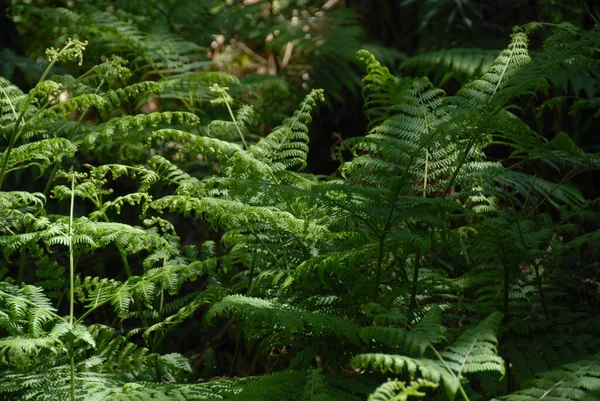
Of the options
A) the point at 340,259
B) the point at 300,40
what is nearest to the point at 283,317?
the point at 340,259

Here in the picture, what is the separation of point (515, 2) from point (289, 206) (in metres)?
2.86

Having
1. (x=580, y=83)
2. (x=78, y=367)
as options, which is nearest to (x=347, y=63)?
(x=580, y=83)

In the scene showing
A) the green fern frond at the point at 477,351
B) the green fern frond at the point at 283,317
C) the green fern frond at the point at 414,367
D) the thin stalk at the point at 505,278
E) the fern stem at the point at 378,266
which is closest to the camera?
the green fern frond at the point at 414,367

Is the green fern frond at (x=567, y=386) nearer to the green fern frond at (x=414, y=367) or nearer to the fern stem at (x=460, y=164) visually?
the green fern frond at (x=414, y=367)

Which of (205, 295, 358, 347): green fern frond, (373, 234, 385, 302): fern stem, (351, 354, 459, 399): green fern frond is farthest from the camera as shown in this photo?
(373, 234, 385, 302): fern stem

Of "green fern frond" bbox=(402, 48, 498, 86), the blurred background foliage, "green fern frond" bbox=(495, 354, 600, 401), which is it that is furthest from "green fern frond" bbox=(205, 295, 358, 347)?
"green fern frond" bbox=(402, 48, 498, 86)

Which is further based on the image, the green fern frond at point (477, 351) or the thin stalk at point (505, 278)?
the thin stalk at point (505, 278)

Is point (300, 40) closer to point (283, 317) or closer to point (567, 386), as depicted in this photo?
point (283, 317)

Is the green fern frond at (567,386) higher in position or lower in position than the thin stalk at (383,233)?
lower

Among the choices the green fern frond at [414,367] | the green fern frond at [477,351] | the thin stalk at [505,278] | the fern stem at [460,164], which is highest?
the fern stem at [460,164]

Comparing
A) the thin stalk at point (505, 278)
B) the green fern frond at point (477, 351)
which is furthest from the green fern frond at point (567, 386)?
the thin stalk at point (505, 278)

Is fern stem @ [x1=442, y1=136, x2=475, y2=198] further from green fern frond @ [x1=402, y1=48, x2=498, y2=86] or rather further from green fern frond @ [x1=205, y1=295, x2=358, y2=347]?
green fern frond @ [x1=402, y1=48, x2=498, y2=86]

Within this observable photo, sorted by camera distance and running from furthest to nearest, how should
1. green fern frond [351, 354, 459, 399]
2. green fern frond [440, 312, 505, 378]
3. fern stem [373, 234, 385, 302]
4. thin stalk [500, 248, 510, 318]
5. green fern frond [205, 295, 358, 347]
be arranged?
thin stalk [500, 248, 510, 318] < fern stem [373, 234, 385, 302] < green fern frond [205, 295, 358, 347] < green fern frond [440, 312, 505, 378] < green fern frond [351, 354, 459, 399]

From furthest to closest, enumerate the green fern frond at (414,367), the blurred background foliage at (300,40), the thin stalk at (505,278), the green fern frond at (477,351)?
1. the blurred background foliage at (300,40)
2. the thin stalk at (505,278)
3. the green fern frond at (477,351)
4. the green fern frond at (414,367)
